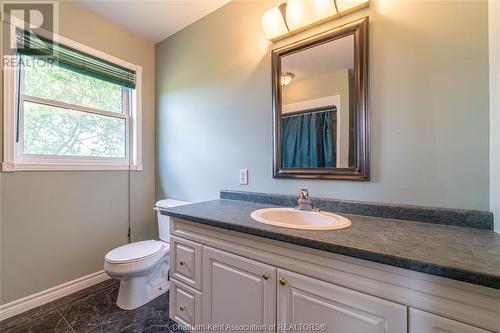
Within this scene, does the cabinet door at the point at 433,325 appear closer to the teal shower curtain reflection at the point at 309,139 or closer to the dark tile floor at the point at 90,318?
the teal shower curtain reflection at the point at 309,139

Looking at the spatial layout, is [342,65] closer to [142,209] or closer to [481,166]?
[481,166]

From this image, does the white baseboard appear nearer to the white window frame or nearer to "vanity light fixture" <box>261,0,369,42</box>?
the white window frame

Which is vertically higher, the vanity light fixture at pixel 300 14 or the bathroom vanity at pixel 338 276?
the vanity light fixture at pixel 300 14

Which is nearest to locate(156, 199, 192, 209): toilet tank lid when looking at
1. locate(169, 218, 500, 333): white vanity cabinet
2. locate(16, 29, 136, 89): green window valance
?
locate(169, 218, 500, 333): white vanity cabinet

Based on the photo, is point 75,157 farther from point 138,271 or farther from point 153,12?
A: point 153,12

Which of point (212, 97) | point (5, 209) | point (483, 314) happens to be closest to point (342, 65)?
point (212, 97)

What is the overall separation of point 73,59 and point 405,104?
242cm

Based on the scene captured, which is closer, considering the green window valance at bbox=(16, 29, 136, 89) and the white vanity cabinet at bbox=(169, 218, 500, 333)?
the white vanity cabinet at bbox=(169, 218, 500, 333)

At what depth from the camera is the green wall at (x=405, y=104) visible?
0.95 meters

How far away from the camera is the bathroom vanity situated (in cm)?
60

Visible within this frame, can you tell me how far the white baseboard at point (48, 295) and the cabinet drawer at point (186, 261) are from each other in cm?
112

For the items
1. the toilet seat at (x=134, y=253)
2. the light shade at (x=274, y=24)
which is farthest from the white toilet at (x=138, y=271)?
the light shade at (x=274, y=24)

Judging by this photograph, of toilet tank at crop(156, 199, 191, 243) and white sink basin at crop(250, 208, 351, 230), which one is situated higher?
white sink basin at crop(250, 208, 351, 230)

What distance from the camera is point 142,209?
2.25 m
